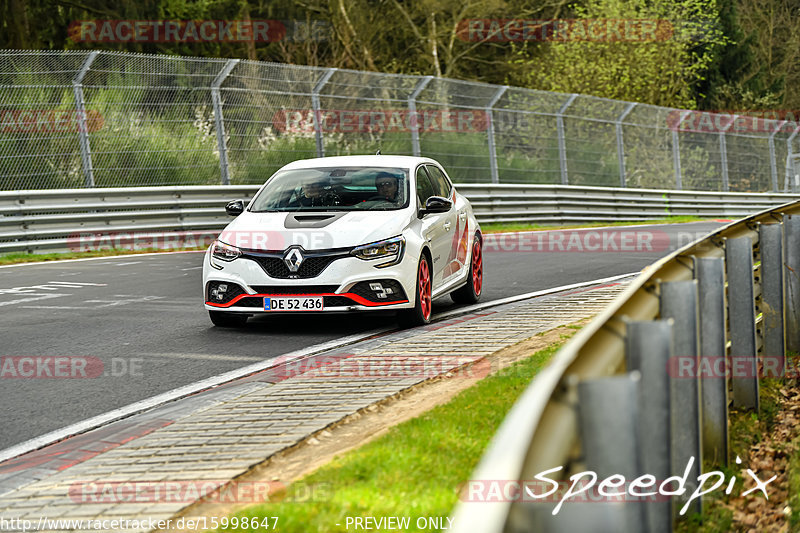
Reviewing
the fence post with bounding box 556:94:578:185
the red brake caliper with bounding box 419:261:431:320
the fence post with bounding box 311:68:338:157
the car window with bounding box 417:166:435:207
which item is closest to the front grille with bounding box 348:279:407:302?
the red brake caliper with bounding box 419:261:431:320

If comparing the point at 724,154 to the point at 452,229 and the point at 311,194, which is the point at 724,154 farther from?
the point at 311,194

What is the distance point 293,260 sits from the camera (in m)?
9.49

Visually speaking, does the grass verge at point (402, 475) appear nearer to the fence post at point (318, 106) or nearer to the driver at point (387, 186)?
the driver at point (387, 186)

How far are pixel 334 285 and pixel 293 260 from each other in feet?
1.37

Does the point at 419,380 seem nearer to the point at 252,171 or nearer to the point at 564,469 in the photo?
the point at 564,469

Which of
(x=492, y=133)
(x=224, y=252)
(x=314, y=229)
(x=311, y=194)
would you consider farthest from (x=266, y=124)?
(x=314, y=229)

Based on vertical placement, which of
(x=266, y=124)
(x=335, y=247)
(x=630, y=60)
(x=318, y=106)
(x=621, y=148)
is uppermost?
(x=630, y=60)

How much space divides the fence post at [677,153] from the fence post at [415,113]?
11809 mm

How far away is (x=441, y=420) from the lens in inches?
234

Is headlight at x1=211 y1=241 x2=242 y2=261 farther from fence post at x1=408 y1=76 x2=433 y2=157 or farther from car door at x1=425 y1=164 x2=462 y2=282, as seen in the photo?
fence post at x1=408 y1=76 x2=433 y2=157

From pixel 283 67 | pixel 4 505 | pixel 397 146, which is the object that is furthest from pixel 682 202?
pixel 4 505

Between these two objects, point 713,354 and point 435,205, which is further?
point 435,205

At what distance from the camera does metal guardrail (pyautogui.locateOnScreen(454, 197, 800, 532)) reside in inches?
92.7

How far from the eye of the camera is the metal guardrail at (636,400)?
7.72 feet
